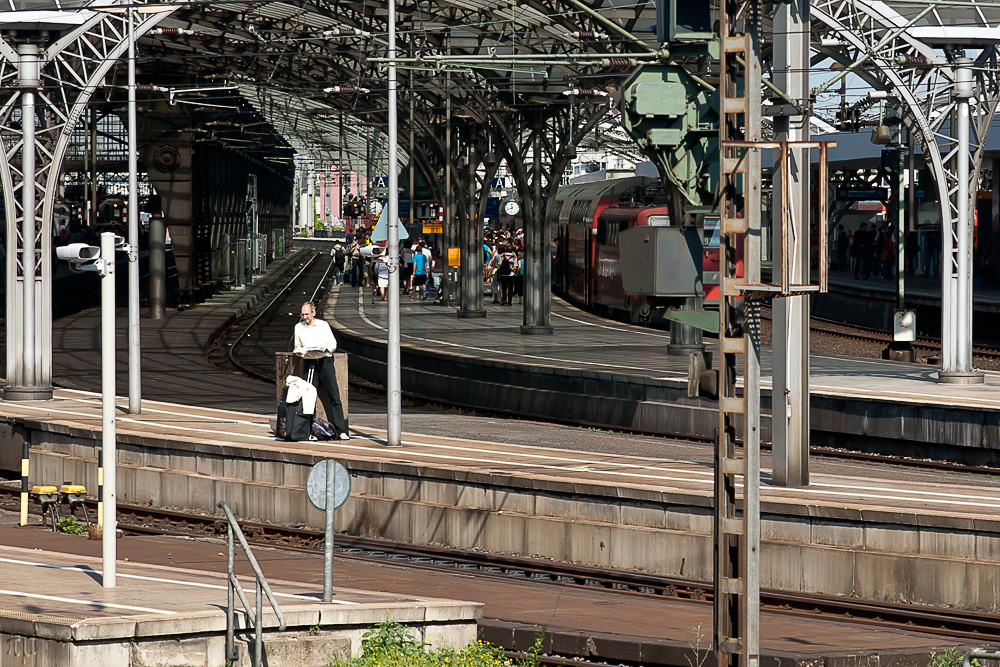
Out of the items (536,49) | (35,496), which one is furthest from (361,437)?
(536,49)

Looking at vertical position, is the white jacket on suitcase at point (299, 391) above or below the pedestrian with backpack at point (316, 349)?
below

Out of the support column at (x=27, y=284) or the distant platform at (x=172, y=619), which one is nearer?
the distant platform at (x=172, y=619)

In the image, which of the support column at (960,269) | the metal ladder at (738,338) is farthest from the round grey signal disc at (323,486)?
the support column at (960,269)

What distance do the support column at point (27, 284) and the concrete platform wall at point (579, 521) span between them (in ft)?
12.5

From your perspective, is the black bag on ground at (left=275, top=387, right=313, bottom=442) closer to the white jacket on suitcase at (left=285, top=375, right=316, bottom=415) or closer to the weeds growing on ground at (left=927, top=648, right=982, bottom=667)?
the white jacket on suitcase at (left=285, top=375, right=316, bottom=415)

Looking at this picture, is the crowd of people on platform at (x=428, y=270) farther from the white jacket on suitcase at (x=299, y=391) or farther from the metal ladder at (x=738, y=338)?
the metal ladder at (x=738, y=338)

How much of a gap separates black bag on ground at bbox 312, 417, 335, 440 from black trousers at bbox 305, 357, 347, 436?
87mm

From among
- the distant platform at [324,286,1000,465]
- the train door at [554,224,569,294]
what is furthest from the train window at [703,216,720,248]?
the train door at [554,224,569,294]

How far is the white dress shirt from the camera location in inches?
636

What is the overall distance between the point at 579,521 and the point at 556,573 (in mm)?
683

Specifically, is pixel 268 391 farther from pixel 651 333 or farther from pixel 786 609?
pixel 786 609

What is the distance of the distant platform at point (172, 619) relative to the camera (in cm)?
826

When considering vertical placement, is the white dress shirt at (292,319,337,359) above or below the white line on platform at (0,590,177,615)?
above

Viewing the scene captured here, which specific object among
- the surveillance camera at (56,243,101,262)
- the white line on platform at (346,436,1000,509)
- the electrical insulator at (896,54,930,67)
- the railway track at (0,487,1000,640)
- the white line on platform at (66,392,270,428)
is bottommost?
the railway track at (0,487,1000,640)
